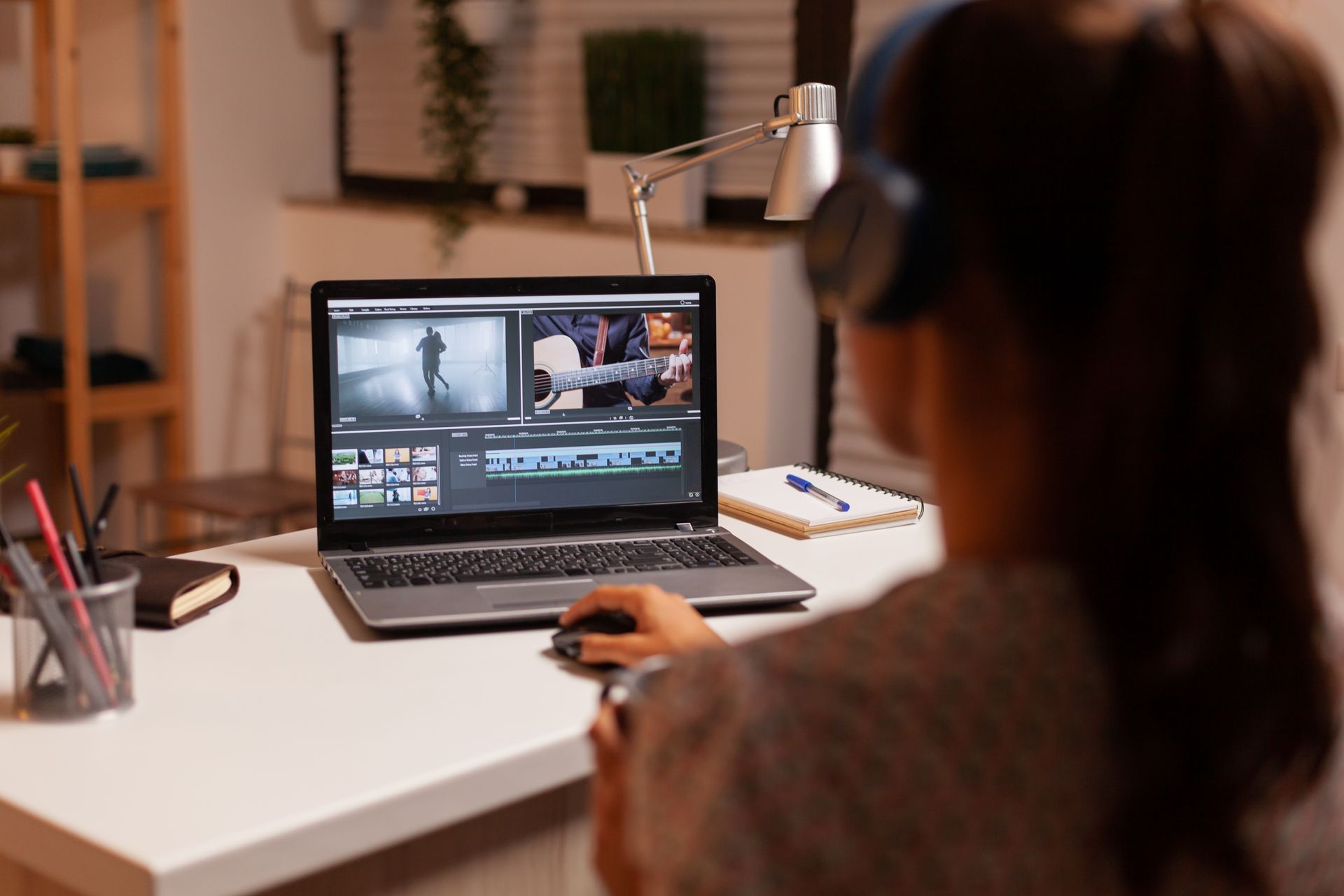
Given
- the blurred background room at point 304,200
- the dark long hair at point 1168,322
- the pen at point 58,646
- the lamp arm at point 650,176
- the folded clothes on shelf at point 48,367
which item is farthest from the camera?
the folded clothes on shelf at point 48,367

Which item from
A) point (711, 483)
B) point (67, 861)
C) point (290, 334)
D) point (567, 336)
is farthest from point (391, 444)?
point (290, 334)

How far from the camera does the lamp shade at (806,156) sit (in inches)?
69.0

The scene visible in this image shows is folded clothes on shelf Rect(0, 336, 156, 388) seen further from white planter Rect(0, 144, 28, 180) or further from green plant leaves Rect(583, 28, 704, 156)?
green plant leaves Rect(583, 28, 704, 156)

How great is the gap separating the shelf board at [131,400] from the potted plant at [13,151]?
1.84 feet

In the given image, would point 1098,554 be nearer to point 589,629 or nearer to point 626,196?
point 589,629

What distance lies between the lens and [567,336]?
1593 mm

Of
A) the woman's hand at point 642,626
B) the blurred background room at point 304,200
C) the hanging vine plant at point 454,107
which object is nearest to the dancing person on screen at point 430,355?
the woman's hand at point 642,626

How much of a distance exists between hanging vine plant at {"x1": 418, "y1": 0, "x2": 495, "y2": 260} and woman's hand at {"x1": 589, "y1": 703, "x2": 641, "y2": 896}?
3075mm

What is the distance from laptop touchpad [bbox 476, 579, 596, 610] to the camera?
53.5 inches

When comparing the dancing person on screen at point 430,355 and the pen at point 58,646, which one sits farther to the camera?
the dancing person on screen at point 430,355

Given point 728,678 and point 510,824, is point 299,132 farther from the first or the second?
point 728,678

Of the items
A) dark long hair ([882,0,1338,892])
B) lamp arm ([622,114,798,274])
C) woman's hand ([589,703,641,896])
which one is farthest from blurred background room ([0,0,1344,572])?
dark long hair ([882,0,1338,892])

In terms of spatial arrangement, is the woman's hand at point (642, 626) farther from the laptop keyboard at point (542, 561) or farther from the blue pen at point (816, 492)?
the blue pen at point (816, 492)

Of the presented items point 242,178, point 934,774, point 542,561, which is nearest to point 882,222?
point 934,774
